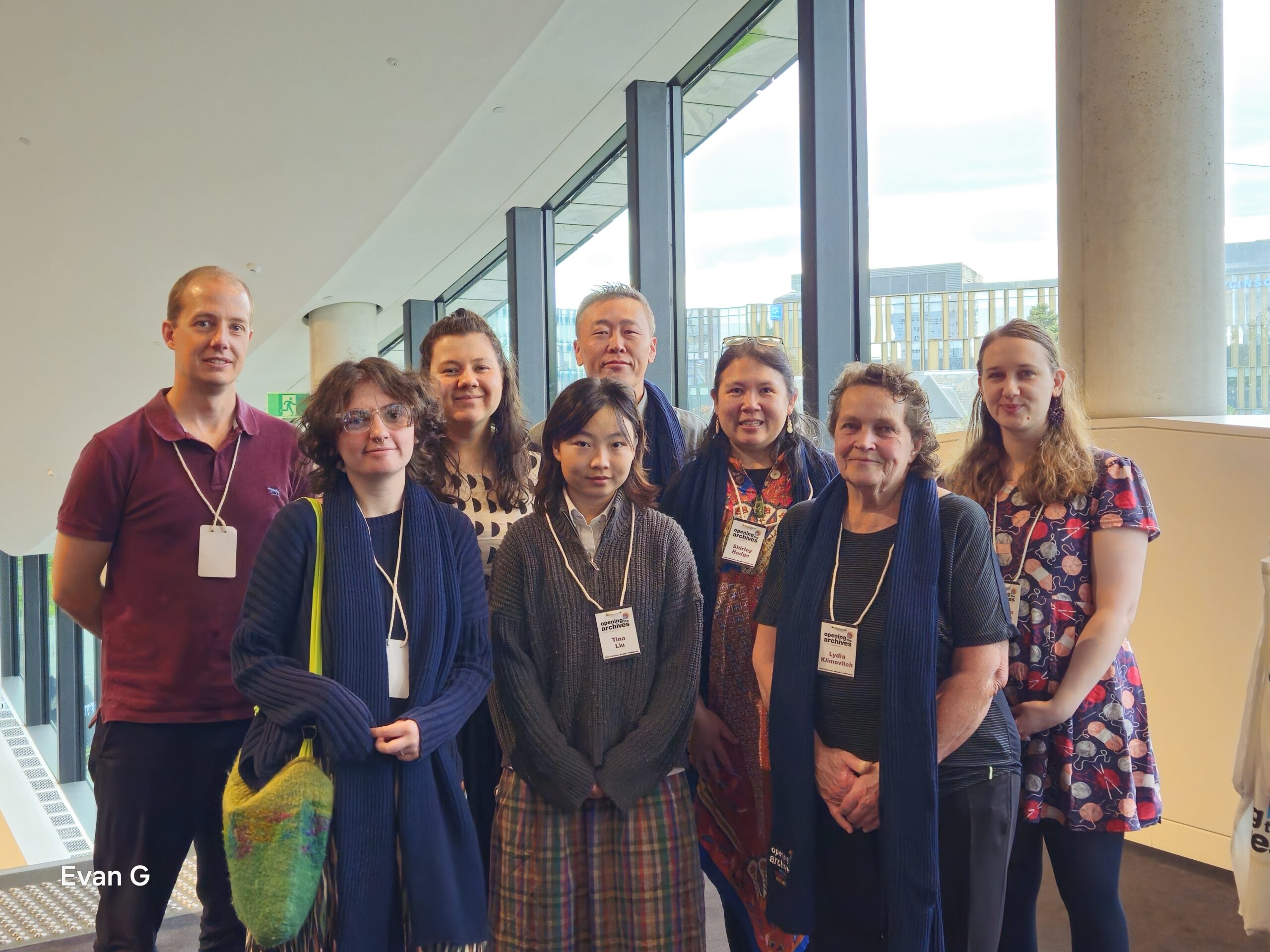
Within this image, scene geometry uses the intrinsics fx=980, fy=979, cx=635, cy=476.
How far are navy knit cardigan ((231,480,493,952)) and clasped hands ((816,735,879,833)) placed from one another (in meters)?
0.67

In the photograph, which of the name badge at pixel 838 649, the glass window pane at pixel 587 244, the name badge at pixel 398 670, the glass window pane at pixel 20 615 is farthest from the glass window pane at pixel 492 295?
the glass window pane at pixel 20 615

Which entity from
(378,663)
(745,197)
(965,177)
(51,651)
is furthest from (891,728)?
(51,651)

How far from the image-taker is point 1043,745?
2033 millimetres

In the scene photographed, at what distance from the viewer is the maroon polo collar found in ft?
7.29

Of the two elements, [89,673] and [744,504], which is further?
[89,673]

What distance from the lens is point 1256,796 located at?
6.50 feet

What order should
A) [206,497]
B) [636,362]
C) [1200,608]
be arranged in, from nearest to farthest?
[206,497] < [636,362] < [1200,608]

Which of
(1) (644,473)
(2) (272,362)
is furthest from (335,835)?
(2) (272,362)

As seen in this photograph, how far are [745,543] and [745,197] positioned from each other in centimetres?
398

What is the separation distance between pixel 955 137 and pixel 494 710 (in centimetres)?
349

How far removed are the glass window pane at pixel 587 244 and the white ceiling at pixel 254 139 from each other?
27 cm

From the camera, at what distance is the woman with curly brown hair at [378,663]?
1771 mm

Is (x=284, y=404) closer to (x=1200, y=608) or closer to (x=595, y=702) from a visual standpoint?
(x=1200, y=608)

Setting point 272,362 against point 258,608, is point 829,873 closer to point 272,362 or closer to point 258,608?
point 258,608
